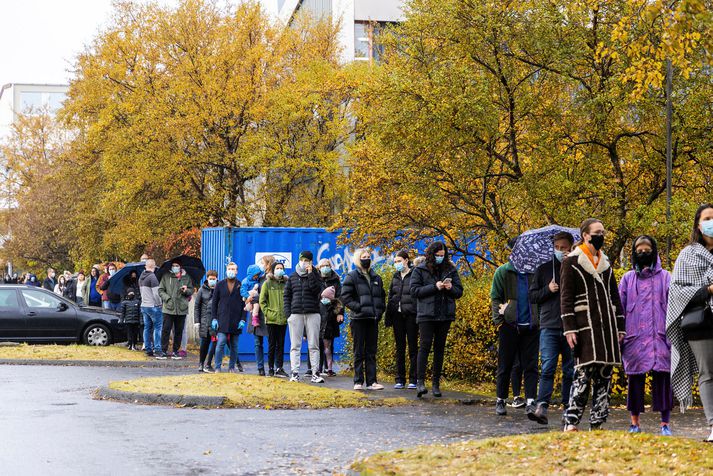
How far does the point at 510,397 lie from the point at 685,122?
4447 millimetres

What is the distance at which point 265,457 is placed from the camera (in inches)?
377

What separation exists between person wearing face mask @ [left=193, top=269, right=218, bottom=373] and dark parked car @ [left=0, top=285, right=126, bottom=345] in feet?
21.3

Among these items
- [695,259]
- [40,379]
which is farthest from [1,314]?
[695,259]

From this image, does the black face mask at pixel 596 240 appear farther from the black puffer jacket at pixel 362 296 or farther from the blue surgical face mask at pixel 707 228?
the black puffer jacket at pixel 362 296

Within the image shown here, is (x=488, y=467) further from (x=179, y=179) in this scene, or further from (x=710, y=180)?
(x=179, y=179)

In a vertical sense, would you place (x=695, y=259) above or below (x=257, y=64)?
below

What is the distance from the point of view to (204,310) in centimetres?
1991

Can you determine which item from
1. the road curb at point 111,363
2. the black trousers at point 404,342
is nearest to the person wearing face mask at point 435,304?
the black trousers at point 404,342

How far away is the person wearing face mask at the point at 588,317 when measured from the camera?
1032cm

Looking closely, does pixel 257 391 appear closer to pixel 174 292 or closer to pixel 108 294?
pixel 174 292

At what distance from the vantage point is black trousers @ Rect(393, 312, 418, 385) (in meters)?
15.9

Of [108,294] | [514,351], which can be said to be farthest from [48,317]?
[514,351]

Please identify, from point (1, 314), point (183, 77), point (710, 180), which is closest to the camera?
point (710, 180)

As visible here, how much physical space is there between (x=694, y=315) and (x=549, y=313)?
7.95 ft
